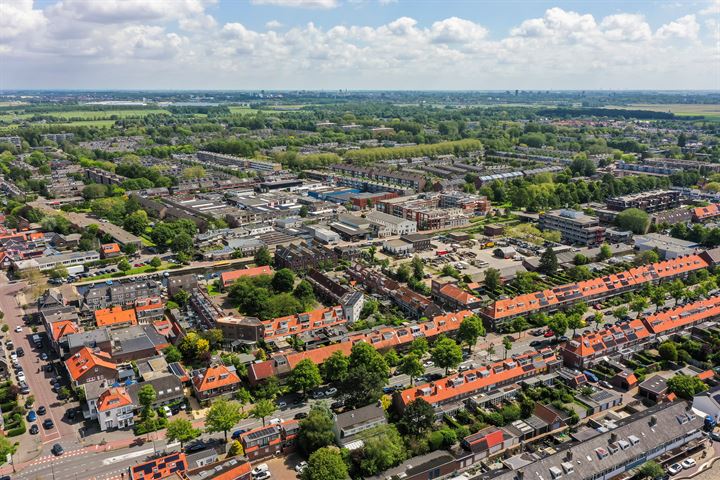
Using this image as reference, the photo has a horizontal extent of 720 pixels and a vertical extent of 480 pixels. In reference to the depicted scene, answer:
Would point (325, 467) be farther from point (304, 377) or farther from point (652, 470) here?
point (652, 470)

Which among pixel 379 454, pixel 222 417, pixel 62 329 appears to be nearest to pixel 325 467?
pixel 379 454

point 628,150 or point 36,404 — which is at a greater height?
point 628,150

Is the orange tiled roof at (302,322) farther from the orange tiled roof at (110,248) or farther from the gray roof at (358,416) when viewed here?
the orange tiled roof at (110,248)

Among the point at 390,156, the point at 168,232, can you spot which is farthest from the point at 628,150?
the point at 168,232

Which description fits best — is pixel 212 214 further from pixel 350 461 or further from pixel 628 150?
pixel 628 150

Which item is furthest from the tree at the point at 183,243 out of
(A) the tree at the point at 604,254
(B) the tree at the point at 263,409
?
(A) the tree at the point at 604,254


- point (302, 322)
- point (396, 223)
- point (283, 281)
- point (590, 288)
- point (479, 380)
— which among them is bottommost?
point (479, 380)
